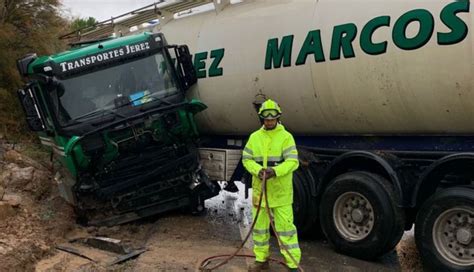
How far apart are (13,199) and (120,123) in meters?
1.91

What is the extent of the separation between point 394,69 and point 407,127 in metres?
0.64

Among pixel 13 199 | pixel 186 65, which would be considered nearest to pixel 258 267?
pixel 186 65

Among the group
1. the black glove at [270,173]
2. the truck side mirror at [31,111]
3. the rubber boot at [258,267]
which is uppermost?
the truck side mirror at [31,111]

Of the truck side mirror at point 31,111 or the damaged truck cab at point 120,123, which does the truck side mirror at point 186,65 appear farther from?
the truck side mirror at point 31,111

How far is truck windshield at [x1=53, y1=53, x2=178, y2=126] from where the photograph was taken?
7.27 meters

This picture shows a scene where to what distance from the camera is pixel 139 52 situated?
25.0 feet

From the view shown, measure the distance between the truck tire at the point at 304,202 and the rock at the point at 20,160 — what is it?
5.33 m

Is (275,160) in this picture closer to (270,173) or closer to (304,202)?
(270,173)

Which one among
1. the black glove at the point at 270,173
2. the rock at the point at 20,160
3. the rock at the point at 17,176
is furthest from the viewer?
the rock at the point at 20,160

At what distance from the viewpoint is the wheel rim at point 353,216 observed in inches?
236

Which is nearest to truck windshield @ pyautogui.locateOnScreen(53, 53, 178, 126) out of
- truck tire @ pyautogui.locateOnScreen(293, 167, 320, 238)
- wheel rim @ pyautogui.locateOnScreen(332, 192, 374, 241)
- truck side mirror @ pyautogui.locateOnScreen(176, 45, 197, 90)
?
truck side mirror @ pyautogui.locateOnScreen(176, 45, 197, 90)

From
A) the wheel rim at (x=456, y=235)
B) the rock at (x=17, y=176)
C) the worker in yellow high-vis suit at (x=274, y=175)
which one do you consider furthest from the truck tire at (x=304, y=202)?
the rock at (x=17, y=176)

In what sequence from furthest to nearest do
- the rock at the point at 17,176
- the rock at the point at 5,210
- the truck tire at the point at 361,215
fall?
the rock at the point at 17,176, the rock at the point at 5,210, the truck tire at the point at 361,215

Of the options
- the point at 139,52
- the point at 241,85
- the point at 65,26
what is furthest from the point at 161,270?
the point at 65,26
